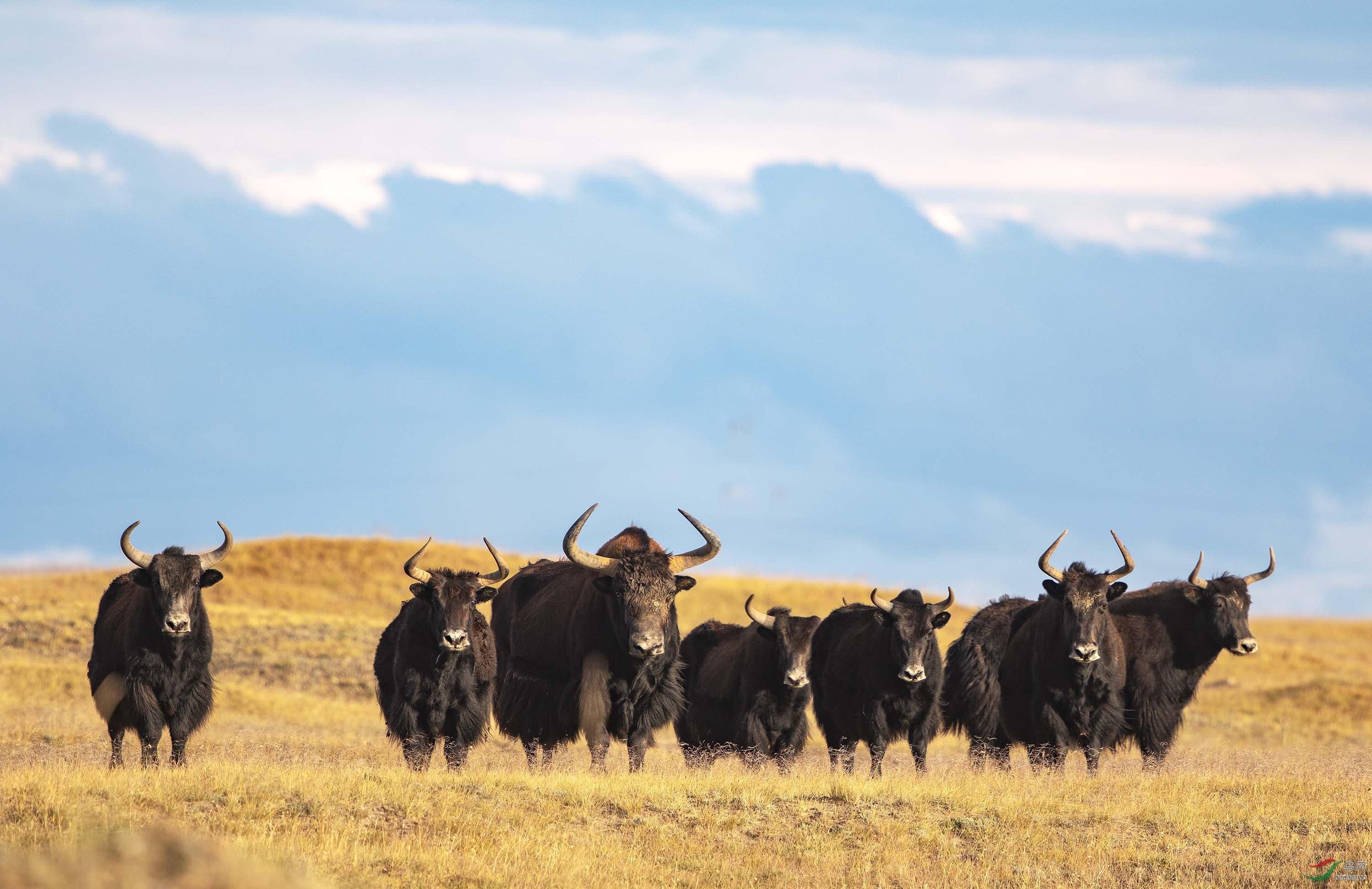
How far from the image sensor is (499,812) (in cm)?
1241

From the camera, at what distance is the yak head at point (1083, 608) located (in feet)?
52.9

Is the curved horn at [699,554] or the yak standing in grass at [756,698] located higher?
the curved horn at [699,554]

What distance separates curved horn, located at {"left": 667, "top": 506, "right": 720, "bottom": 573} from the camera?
52.1 feet

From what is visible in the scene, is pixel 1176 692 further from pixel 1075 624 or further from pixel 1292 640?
pixel 1292 640

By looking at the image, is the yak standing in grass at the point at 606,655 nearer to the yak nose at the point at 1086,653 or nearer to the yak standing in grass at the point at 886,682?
the yak standing in grass at the point at 886,682

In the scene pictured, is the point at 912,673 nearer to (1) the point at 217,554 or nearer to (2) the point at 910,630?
(2) the point at 910,630

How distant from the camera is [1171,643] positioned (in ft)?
59.2

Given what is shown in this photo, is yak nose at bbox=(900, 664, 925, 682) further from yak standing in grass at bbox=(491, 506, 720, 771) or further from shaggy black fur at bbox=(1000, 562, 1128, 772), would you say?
yak standing in grass at bbox=(491, 506, 720, 771)

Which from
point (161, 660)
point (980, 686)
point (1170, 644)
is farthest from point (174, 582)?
point (1170, 644)

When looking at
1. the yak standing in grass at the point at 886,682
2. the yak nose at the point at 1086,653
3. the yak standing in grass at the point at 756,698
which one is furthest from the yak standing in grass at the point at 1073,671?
the yak standing in grass at the point at 756,698

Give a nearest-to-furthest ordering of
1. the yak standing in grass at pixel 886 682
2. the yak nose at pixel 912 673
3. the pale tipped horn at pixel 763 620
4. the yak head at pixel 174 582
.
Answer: the yak head at pixel 174 582, the yak nose at pixel 912 673, the yak standing in grass at pixel 886 682, the pale tipped horn at pixel 763 620

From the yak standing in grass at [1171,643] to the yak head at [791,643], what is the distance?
422cm

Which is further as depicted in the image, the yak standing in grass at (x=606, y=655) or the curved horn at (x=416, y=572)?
the yak standing in grass at (x=606, y=655)

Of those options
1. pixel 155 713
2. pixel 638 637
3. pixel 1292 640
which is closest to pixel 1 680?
pixel 155 713
